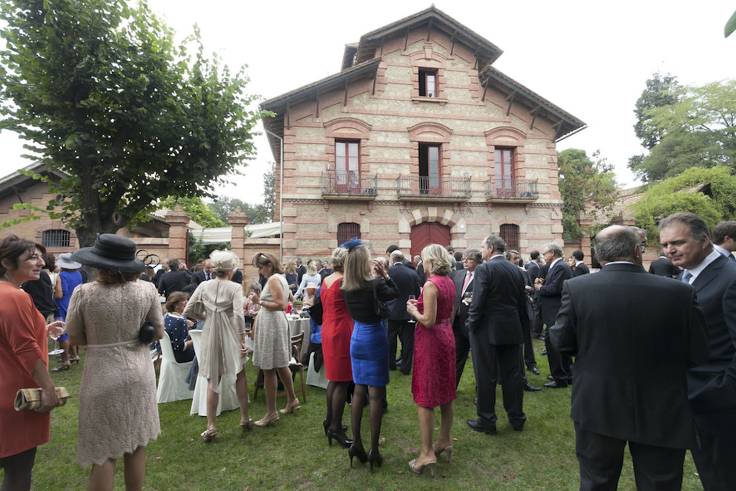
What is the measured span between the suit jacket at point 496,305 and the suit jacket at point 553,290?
1.80 metres

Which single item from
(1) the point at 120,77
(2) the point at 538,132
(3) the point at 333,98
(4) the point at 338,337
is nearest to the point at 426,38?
(3) the point at 333,98

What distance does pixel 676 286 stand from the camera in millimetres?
1932

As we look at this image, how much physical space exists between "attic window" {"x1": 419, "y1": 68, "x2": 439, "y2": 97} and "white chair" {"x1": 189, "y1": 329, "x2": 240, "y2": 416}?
14.1 meters

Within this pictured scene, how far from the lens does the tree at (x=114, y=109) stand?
699cm

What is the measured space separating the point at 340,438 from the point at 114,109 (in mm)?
7825

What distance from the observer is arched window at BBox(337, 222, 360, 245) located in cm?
1422

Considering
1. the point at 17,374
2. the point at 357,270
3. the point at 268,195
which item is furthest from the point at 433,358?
the point at 268,195

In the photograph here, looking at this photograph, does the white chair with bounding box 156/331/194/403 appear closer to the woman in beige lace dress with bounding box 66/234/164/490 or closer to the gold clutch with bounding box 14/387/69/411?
the woman in beige lace dress with bounding box 66/234/164/490

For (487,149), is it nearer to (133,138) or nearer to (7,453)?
(133,138)

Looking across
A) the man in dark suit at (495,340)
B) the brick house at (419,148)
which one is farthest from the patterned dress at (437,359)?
the brick house at (419,148)

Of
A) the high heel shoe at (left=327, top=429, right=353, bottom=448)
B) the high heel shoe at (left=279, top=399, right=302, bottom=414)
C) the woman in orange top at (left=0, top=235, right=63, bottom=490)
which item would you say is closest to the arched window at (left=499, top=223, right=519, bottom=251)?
the high heel shoe at (left=279, top=399, right=302, bottom=414)

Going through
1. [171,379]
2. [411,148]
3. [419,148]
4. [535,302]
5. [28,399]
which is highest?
[419,148]

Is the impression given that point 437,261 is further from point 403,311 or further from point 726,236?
point 403,311

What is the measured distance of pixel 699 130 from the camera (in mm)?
25156
